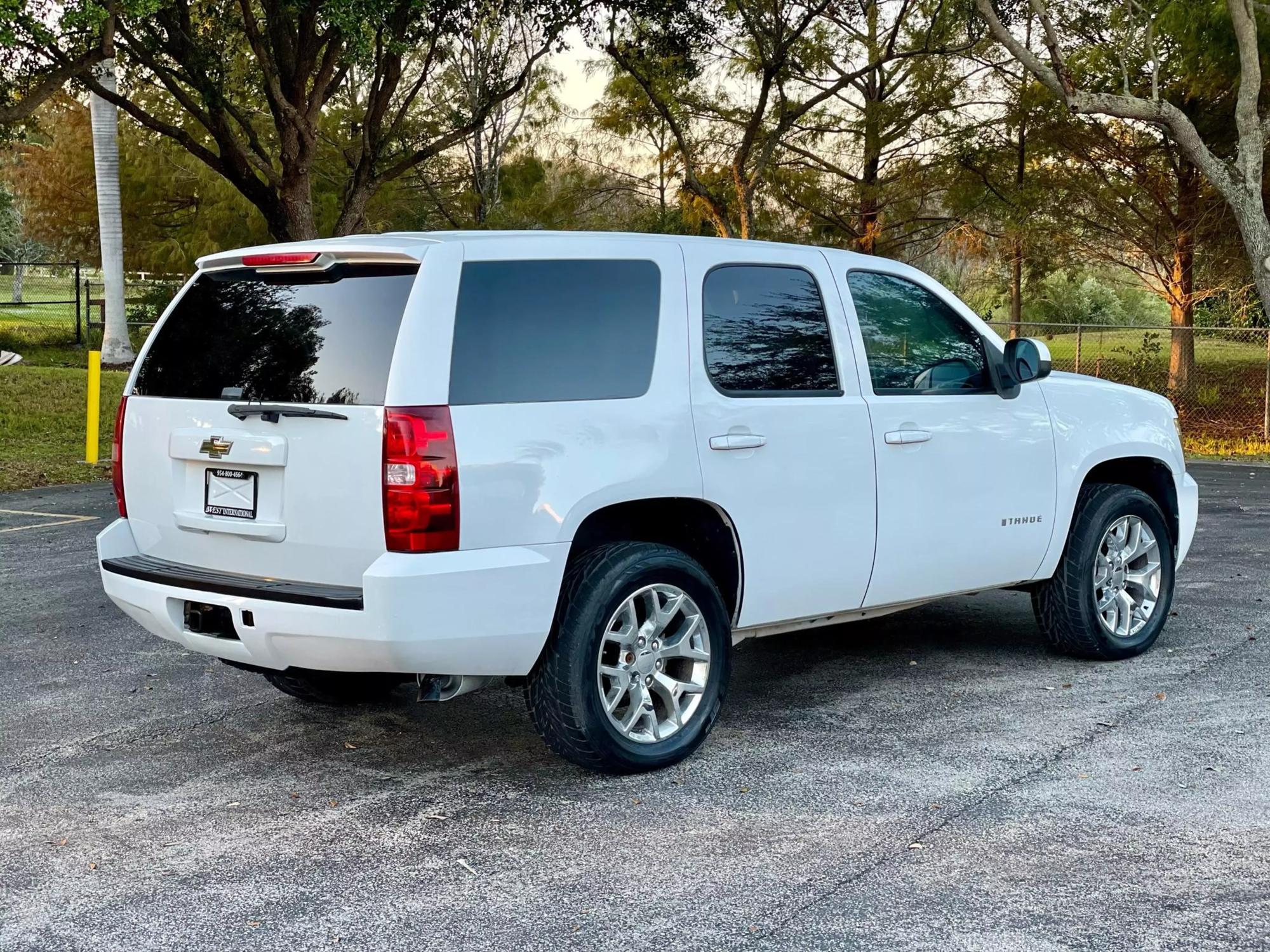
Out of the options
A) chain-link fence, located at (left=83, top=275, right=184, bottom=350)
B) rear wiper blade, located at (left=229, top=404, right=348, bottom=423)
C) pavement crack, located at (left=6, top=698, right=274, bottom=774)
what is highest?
chain-link fence, located at (left=83, top=275, right=184, bottom=350)

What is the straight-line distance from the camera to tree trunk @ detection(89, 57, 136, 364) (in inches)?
1085

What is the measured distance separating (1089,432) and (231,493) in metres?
4.03

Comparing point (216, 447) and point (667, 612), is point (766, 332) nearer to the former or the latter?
point (667, 612)

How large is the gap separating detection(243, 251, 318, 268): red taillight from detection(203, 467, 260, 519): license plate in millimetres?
765

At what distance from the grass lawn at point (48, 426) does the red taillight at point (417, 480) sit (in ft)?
37.7

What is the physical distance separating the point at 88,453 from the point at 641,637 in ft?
42.5

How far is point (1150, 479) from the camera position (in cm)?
744

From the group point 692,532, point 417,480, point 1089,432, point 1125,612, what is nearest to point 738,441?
point 692,532

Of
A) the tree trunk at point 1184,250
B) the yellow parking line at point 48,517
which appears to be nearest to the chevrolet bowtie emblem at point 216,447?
the yellow parking line at point 48,517

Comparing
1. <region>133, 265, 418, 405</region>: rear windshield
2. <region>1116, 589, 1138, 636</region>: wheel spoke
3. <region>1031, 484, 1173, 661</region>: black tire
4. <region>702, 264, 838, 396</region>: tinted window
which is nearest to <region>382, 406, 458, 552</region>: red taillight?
<region>133, 265, 418, 405</region>: rear windshield

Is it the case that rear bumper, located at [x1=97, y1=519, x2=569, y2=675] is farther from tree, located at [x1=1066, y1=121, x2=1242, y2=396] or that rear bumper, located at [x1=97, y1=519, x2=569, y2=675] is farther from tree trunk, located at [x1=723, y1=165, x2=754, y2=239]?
tree trunk, located at [x1=723, y1=165, x2=754, y2=239]

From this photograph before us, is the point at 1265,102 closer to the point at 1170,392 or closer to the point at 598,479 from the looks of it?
the point at 1170,392

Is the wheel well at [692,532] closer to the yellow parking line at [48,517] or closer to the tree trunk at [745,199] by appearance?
the yellow parking line at [48,517]

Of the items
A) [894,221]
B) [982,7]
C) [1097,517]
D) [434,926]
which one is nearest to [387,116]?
[894,221]
